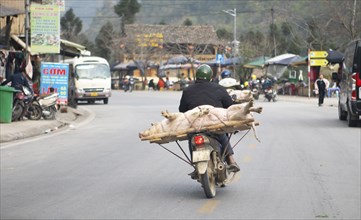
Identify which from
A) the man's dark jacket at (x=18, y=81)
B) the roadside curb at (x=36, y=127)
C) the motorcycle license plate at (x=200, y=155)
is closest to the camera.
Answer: the motorcycle license plate at (x=200, y=155)

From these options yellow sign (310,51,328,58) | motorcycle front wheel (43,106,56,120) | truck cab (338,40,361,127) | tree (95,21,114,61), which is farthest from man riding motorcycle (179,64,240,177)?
tree (95,21,114,61)

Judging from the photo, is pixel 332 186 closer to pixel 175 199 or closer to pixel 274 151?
pixel 175 199

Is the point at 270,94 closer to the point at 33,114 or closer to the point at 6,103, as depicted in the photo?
the point at 33,114

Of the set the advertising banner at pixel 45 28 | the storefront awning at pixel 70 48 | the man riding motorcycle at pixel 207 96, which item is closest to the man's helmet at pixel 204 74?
the man riding motorcycle at pixel 207 96

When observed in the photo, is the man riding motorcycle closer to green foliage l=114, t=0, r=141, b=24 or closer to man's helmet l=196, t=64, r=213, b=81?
man's helmet l=196, t=64, r=213, b=81

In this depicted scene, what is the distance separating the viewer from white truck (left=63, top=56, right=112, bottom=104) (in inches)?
1734

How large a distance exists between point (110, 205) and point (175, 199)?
97 cm

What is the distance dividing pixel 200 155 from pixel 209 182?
550mm

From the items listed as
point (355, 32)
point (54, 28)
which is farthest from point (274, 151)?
point (355, 32)

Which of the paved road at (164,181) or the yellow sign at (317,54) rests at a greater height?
the yellow sign at (317,54)

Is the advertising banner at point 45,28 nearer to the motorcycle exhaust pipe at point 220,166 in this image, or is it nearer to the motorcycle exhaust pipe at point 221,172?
the motorcycle exhaust pipe at point 221,172

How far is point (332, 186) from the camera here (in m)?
11.5

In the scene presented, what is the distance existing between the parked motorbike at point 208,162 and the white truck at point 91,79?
3373 centimetres

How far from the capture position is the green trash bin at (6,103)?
22.6 metres
